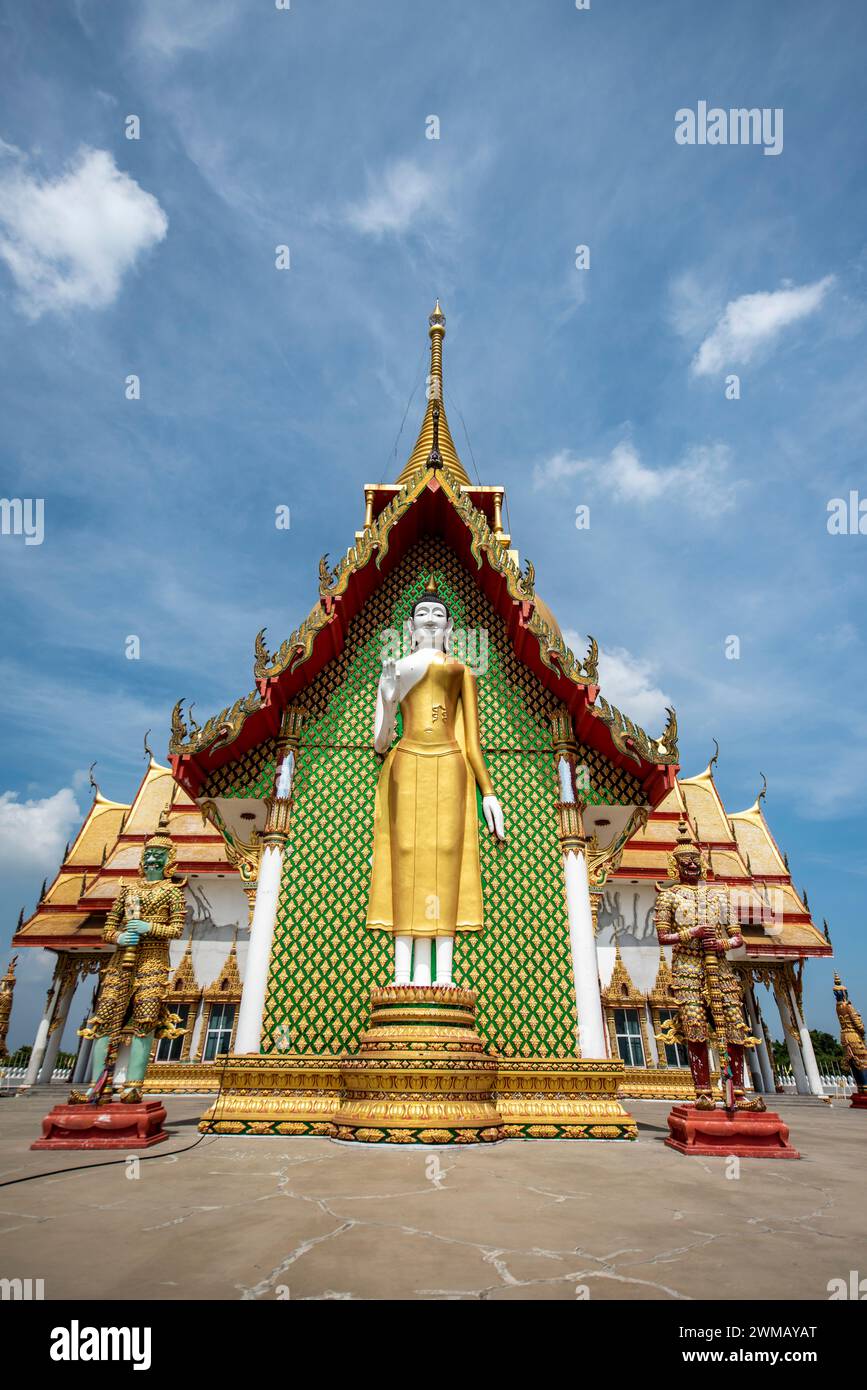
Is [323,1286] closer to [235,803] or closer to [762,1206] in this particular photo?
[762,1206]

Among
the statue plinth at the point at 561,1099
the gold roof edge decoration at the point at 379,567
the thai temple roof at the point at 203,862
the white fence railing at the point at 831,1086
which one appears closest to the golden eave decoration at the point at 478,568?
the gold roof edge decoration at the point at 379,567

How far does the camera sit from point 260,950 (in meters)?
7.12

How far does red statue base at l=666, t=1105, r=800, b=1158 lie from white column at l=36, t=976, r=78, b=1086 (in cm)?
1459

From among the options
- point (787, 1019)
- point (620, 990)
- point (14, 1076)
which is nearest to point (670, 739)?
point (620, 990)

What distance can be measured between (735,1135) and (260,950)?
4538 mm

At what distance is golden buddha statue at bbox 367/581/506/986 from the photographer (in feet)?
22.4

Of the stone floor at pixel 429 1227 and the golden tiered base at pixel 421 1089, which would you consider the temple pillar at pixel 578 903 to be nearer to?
the golden tiered base at pixel 421 1089

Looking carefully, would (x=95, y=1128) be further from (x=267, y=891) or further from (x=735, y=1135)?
(x=735, y=1135)

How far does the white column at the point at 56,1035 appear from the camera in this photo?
49.6 ft

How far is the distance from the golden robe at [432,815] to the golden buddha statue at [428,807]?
0.01 meters

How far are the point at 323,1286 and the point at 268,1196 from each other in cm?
154
